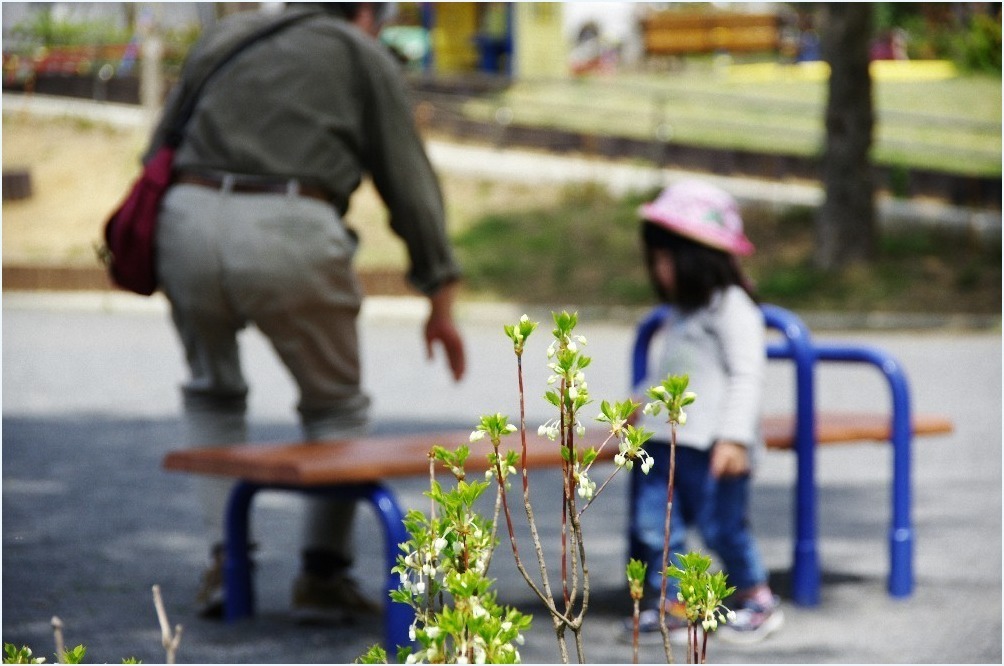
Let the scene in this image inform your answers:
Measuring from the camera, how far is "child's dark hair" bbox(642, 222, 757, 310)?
14.4 feet

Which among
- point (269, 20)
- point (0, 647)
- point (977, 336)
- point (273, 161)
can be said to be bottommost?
point (977, 336)

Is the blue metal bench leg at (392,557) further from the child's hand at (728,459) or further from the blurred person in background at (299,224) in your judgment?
the child's hand at (728,459)

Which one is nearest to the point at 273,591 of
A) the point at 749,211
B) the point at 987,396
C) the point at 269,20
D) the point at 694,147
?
the point at 269,20

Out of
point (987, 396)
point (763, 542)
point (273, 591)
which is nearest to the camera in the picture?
point (273, 591)

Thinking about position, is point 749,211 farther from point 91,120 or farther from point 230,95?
point 230,95

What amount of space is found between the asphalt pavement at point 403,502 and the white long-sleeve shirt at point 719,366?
1.95 ft

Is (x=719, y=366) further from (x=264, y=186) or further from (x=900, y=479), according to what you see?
(x=264, y=186)

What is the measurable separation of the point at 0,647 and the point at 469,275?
11.8m

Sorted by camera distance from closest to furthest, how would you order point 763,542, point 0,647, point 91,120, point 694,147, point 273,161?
point 0,647, point 273,161, point 763,542, point 694,147, point 91,120

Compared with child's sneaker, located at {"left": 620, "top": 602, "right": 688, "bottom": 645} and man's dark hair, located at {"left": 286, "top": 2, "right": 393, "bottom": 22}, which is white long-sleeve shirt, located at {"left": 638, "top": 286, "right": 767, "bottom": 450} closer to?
child's sneaker, located at {"left": 620, "top": 602, "right": 688, "bottom": 645}

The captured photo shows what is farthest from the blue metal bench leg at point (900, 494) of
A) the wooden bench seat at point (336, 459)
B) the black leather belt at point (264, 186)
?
the black leather belt at point (264, 186)

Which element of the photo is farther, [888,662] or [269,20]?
[269,20]

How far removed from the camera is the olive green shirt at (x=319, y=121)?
404 cm

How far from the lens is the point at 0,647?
146 inches
